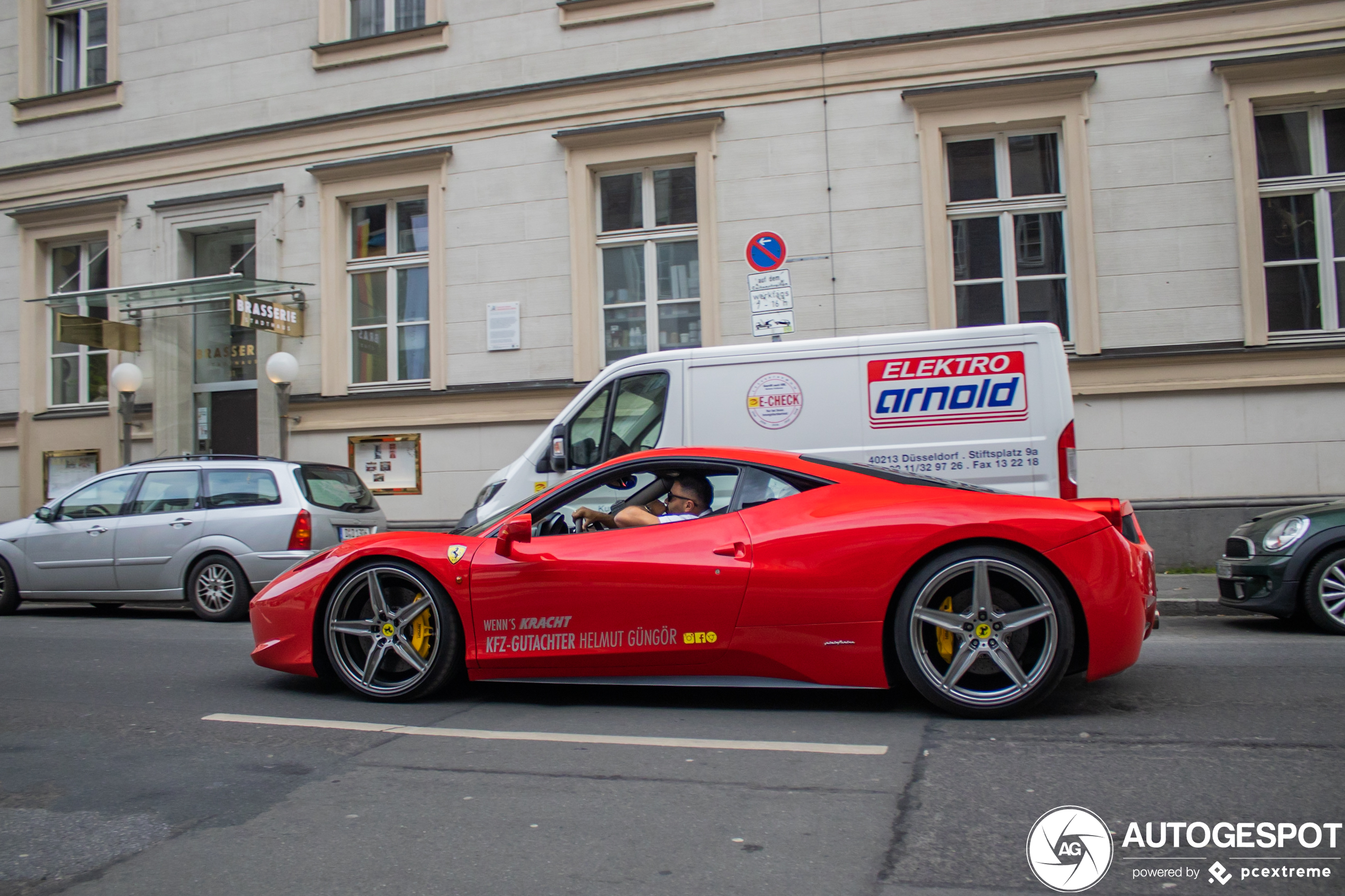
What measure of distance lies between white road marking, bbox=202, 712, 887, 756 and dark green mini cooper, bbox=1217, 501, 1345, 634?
4.56m

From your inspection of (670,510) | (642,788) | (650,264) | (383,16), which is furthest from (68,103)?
(642,788)

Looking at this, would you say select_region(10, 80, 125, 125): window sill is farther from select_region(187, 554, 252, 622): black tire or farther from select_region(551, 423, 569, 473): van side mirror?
select_region(551, 423, 569, 473): van side mirror

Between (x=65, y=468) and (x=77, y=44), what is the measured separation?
6.96 metres

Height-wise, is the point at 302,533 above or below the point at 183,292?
below

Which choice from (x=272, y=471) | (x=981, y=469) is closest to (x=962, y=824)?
(x=981, y=469)

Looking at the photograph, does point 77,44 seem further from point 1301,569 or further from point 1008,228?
point 1301,569

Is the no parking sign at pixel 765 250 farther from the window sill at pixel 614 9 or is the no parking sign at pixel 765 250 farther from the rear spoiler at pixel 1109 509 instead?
the rear spoiler at pixel 1109 509

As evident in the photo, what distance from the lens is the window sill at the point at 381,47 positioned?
1430cm

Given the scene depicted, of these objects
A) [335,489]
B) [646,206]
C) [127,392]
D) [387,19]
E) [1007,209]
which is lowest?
[335,489]

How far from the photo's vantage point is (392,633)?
16.9 feet

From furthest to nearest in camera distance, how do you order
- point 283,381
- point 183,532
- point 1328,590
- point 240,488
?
point 283,381
point 240,488
point 183,532
point 1328,590

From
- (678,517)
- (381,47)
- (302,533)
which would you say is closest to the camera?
(678,517)

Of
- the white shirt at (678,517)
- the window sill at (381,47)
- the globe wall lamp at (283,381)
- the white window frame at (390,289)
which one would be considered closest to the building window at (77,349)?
the globe wall lamp at (283,381)

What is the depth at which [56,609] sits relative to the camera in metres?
11.0
